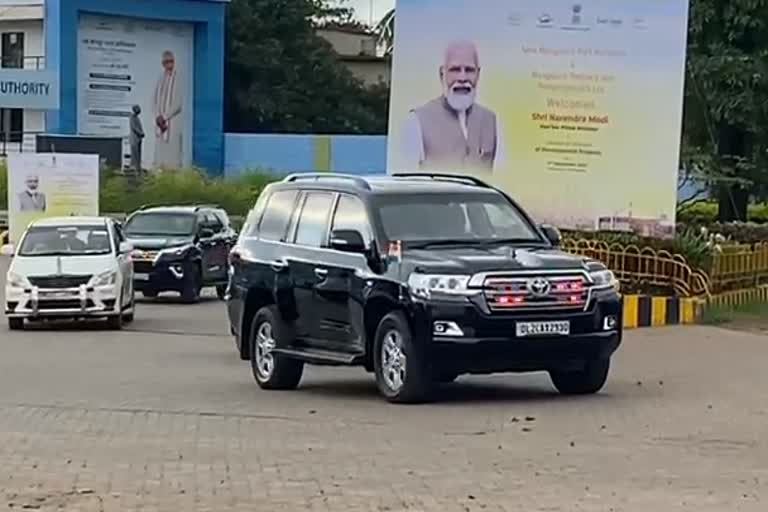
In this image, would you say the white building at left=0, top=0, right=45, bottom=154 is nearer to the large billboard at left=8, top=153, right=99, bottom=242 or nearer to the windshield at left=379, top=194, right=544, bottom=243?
the large billboard at left=8, top=153, right=99, bottom=242

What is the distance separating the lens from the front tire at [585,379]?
15227 mm

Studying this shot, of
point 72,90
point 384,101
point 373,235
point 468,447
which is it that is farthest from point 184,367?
point 384,101

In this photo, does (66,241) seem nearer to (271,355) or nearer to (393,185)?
(271,355)

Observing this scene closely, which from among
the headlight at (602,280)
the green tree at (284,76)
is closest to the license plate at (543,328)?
the headlight at (602,280)

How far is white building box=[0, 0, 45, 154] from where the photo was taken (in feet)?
214

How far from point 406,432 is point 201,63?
2255 inches

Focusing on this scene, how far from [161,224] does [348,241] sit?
59.7ft

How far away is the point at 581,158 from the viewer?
1010 inches

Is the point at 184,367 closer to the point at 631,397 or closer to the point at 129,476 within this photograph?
the point at 631,397

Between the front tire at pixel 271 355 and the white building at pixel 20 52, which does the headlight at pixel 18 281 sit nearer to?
the front tire at pixel 271 355

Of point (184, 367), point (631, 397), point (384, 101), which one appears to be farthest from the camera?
point (384, 101)

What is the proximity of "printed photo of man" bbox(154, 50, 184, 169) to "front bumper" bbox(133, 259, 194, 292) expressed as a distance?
3627 centimetres

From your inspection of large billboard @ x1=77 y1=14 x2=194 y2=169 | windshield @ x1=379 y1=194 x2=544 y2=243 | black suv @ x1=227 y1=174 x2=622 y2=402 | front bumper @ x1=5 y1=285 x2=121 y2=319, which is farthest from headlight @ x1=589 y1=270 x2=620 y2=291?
large billboard @ x1=77 y1=14 x2=194 y2=169

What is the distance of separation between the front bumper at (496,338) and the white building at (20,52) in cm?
5113
